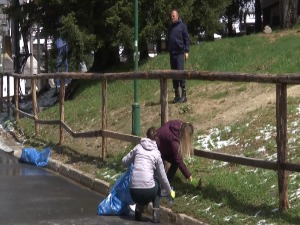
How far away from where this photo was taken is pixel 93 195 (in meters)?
10.6

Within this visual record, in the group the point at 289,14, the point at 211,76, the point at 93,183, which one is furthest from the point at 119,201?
the point at 289,14

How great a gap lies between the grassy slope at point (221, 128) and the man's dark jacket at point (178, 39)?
100 centimetres

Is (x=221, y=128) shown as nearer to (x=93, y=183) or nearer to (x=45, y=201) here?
(x=93, y=183)

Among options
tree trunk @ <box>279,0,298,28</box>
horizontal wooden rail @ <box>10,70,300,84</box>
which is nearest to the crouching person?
horizontal wooden rail @ <box>10,70,300,84</box>

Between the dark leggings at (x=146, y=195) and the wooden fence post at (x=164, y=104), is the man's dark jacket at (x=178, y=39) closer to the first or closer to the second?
the wooden fence post at (x=164, y=104)

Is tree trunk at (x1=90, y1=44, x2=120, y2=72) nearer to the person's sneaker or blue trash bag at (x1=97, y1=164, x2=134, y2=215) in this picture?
blue trash bag at (x1=97, y1=164, x2=134, y2=215)

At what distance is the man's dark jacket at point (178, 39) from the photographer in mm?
14141

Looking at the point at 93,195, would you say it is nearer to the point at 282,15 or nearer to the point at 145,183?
the point at 145,183

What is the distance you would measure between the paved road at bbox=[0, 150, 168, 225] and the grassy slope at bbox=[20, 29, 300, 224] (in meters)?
0.62

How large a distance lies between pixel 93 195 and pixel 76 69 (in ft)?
32.8

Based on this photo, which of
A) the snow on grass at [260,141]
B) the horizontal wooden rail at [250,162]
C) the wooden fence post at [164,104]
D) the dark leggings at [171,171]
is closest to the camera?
the horizontal wooden rail at [250,162]

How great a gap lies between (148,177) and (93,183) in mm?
2836

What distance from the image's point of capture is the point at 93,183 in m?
11.1

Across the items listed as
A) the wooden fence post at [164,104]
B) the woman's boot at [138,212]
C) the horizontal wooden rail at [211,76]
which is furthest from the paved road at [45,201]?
the horizontal wooden rail at [211,76]
